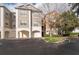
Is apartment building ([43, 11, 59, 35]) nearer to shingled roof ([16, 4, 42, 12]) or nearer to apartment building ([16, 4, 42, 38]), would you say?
apartment building ([16, 4, 42, 38])

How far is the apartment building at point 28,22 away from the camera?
5.39m

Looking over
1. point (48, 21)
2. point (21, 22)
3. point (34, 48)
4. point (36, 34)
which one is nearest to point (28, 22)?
point (21, 22)

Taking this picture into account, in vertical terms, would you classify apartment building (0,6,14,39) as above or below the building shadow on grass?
above

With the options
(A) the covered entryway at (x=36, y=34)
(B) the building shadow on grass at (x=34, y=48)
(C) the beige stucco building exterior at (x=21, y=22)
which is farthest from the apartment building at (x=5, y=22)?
(A) the covered entryway at (x=36, y=34)

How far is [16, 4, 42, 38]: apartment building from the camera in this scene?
212 inches

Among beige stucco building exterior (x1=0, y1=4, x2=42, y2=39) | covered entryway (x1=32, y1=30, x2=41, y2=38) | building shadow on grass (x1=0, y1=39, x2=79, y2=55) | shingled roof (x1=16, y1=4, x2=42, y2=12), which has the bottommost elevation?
building shadow on grass (x1=0, y1=39, x2=79, y2=55)

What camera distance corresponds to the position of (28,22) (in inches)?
214

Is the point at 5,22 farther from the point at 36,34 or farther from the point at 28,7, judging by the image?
the point at 36,34

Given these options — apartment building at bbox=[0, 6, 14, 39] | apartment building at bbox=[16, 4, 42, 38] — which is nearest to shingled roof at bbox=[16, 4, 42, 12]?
apartment building at bbox=[16, 4, 42, 38]

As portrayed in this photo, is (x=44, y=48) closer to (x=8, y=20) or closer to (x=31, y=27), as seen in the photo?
(x=31, y=27)

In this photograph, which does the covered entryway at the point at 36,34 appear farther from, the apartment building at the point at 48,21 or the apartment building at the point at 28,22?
the apartment building at the point at 48,21

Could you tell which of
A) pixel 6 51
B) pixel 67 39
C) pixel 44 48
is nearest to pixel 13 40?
pixel 6 51

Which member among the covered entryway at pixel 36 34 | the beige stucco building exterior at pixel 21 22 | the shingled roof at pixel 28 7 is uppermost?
the shingled roof at pixel 28 7

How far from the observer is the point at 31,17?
544 centimetres
